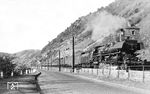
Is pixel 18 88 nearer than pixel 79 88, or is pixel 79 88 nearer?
pixel 18 88

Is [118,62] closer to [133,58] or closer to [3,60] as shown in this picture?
[133,58]

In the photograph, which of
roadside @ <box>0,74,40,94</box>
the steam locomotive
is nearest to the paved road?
roadside @ <box>0,74,40,94</box>

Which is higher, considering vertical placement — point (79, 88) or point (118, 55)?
point (118, 55)

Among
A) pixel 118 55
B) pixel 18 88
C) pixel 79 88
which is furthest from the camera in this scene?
pixel 118 55

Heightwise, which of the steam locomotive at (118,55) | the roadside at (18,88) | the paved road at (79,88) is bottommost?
the paved road at (79,88)

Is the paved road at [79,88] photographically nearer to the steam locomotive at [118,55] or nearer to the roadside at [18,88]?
the roadside at [18,88]

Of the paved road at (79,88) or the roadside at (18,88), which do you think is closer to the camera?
the roadside at (18,88)

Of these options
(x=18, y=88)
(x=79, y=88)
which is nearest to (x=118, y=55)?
(x=79, y=88)

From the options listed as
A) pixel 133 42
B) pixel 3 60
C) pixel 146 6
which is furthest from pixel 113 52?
pixel 146 6

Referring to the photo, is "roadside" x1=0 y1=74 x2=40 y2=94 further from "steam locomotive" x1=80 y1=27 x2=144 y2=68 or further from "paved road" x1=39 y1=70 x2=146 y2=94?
"steam locomotive" x1=80 y1=27 x2=144 y2=68

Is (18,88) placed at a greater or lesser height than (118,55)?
lesser

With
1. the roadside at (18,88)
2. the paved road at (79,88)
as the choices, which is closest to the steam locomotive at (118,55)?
the paved road at (79,88)

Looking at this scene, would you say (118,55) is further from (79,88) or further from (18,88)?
(18,88)

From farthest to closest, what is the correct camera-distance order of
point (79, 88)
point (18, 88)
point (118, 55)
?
point (118, 55), point (79, 88), point (18, 88)
